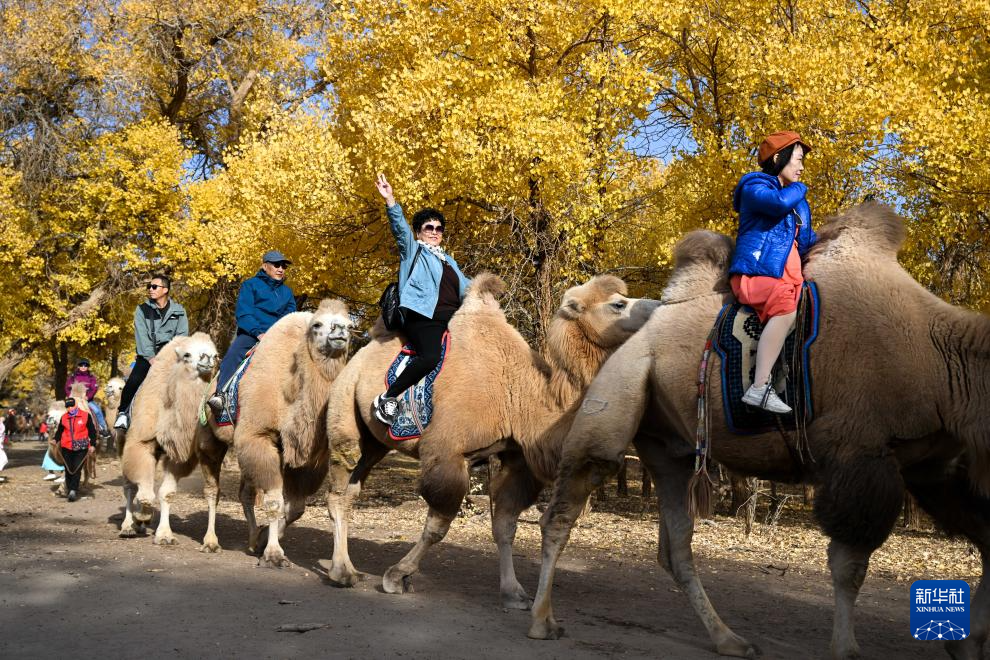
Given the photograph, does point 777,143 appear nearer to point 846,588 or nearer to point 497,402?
point 846,588

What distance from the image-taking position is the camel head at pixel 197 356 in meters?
9.62

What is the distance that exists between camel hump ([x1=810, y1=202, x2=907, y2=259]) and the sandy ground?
7.97 feet

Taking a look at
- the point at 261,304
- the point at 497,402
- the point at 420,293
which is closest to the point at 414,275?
the point at 420,293

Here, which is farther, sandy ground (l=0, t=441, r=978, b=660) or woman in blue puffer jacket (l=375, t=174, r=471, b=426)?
woman in blue puffer jacket (l=375, t=174, r=471, b=426)

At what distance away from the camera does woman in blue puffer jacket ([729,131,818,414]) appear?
5012 mm

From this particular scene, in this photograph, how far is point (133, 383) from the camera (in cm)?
1095

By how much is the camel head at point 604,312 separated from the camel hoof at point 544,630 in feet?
6.36

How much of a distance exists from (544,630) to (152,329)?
7.22 metres

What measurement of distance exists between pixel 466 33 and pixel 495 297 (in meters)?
6.39

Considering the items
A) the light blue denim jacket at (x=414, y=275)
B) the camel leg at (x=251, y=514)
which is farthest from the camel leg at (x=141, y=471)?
the light blue denim jacket at (x=414, y=275)

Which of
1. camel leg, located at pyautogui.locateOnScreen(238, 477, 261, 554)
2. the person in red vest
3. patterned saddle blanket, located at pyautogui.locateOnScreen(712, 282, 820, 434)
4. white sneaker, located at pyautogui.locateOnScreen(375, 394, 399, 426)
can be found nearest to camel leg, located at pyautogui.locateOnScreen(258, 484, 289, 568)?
camel leg, located at pyautogui.locateOnScreen(238, 477, 261, 554)

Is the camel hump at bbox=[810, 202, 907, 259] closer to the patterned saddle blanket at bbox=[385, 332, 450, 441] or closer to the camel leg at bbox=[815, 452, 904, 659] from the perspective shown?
the camel leg at bbox=[815, 452, 904, 659]

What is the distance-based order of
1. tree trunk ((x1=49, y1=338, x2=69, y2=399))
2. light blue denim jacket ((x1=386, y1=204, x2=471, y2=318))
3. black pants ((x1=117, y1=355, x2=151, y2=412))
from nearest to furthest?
light blue denim jacket ((x1=386, y1=204, x2=471, y2=318)), black pants ((x1=117, y1=355, x2=151, y2=412)), tree trunk ((x1=49, y1=338, x2=69, y2=399))

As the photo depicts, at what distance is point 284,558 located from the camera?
8.23 meters
